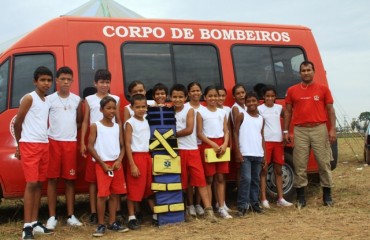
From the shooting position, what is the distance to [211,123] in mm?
5879

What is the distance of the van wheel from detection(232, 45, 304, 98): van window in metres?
1.06

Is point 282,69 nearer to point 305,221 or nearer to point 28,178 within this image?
point 305,221

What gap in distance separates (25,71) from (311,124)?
393 centimetres

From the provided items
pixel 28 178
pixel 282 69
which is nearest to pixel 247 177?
pixel 282 69

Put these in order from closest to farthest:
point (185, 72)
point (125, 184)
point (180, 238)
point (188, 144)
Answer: point (180, 238) < point (125, 184) < point (188, 144) < point (185, 72)

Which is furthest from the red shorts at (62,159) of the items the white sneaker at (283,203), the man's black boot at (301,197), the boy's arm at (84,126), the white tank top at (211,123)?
the man's black boot at (301,197)

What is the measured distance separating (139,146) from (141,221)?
1.09 meters

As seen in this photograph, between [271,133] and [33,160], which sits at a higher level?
[271,133]

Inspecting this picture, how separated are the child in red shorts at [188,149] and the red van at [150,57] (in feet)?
2.14

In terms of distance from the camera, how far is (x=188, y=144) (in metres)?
5.73

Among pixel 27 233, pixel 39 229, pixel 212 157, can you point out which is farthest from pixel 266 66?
pixel 27 233

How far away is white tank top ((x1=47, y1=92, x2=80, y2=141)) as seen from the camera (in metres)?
5.34

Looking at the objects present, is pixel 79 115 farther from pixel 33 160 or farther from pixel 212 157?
pixel 212 157

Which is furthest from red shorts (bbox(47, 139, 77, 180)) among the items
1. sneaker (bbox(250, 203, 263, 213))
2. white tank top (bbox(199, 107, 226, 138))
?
sneaker (bbox(250, 203, 263, 213))
